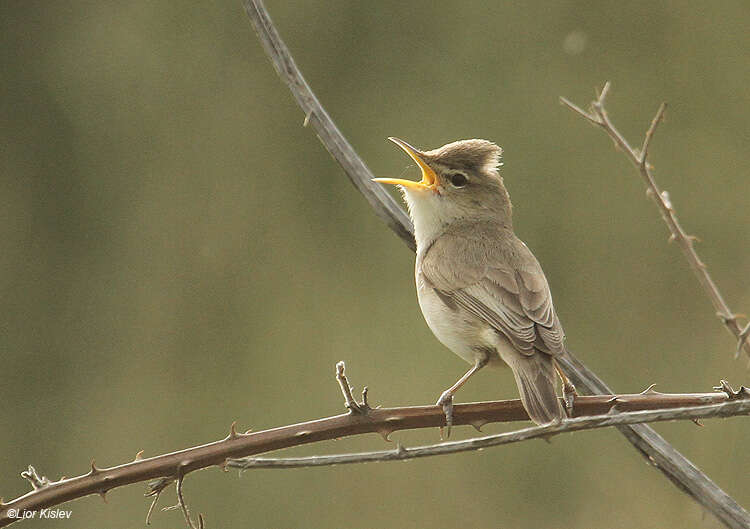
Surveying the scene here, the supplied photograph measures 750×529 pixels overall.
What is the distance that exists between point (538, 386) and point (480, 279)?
70 cm

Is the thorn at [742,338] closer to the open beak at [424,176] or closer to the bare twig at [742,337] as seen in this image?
the bare twig at [742,337]

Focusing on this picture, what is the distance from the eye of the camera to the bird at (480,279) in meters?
2.89

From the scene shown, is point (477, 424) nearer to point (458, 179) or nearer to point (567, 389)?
point (567, 389)

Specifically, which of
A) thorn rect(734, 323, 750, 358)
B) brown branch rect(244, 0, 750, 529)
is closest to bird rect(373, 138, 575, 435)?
brown branch rect(244, 0, 750, 529)

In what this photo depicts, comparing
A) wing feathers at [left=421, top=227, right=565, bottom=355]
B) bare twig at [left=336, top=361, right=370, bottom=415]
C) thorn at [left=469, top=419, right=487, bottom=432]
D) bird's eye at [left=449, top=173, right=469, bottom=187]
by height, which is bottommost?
thorn at [left=469, top=419, right=487, bottom=432]

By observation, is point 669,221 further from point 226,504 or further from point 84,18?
point 84,18

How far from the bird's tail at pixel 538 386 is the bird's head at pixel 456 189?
2.93ft

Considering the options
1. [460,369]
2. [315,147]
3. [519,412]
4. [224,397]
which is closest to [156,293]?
[224,397]

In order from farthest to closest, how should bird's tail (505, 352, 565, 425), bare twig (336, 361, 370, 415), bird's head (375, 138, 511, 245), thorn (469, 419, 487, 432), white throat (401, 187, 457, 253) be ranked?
white throat (401, 187, 457, 253) < bird's head (375, 138, 511, 245) < bird's tail (505, 352, 565, 425) < thorn (469, 419, 487, 432) < bare twig (336, 361, 370, 415)

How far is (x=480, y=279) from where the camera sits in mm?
3332

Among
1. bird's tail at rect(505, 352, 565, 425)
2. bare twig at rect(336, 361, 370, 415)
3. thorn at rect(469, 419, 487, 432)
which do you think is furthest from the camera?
bird's tail at rect(505, 352, 565, 425)

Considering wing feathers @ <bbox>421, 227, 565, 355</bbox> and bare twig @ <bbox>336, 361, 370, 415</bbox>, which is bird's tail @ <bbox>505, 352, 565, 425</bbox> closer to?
wing feathers @ <bbox>421, 227, 565, 355</bbox>

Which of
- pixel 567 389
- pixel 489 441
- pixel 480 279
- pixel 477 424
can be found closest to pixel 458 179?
pixel 480 279

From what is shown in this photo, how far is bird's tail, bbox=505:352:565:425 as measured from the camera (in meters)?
2.53
